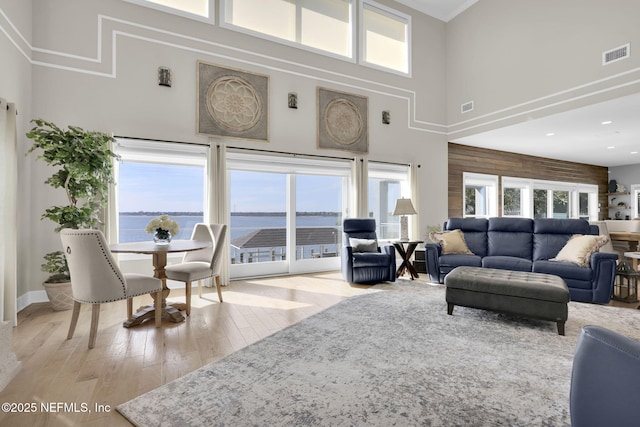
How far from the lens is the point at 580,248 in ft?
13.2

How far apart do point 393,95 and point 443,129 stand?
1.46 metres

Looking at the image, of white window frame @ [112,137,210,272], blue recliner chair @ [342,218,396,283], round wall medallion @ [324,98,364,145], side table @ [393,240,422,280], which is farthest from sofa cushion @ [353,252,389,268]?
white window frame @ [112,137,210,272]

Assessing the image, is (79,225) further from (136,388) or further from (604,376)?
(604,376)

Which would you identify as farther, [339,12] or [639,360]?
[339,12]

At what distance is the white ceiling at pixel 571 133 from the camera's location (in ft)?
16.7

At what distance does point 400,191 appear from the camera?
670cm

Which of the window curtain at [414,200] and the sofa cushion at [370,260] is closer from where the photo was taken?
the sofa cushion at [370,260]

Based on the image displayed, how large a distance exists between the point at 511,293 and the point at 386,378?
1666 millimetres

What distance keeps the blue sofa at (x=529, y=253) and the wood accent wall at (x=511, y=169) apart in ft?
7.34

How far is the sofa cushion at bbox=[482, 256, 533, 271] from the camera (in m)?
4.28

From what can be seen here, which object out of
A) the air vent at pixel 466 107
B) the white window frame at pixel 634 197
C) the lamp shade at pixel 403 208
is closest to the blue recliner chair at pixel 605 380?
the lamp shade at pixel 403 208

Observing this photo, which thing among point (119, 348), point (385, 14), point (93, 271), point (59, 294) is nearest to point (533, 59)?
point (385, 14)

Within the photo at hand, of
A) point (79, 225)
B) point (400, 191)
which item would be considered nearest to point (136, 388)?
point (79, 225)

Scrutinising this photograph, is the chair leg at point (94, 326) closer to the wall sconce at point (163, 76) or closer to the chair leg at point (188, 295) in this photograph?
the chair leg at point (188, 295)
